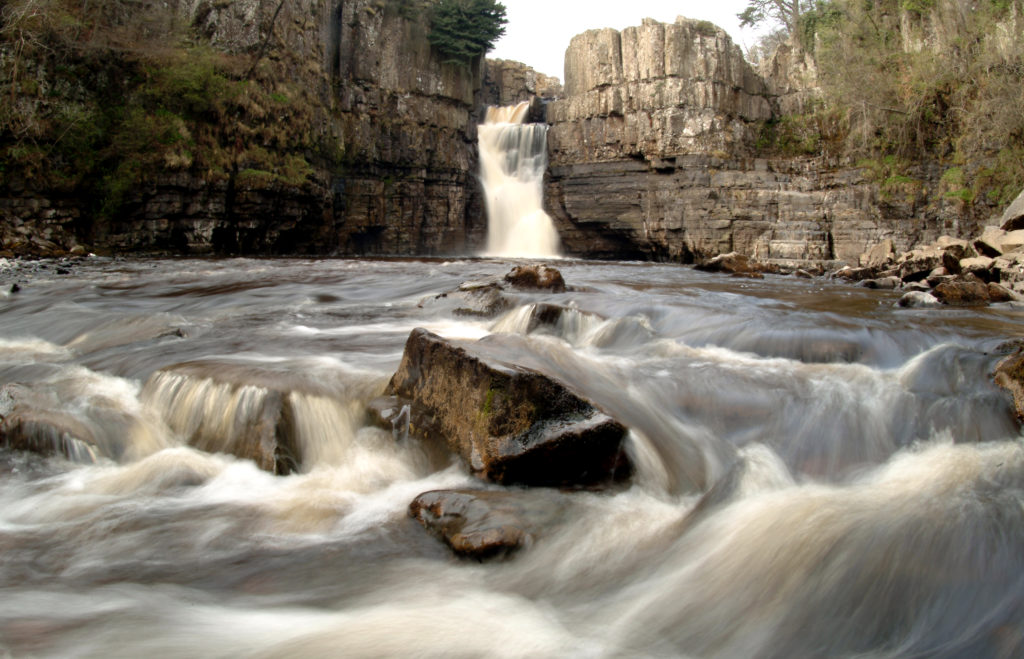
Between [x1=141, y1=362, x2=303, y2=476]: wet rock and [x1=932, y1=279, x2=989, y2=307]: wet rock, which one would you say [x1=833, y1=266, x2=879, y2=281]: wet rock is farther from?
[x1=141, y1=362, x2=303, y2=476]: wet rock

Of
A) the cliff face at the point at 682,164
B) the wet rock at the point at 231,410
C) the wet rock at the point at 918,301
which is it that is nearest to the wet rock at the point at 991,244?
the wet rock at the point at 918,301

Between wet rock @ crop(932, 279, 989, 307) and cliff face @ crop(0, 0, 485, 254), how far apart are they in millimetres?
16106

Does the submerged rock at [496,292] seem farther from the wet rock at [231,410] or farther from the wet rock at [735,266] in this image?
the wet rock at [735,266]

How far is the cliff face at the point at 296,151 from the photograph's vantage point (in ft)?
54.5

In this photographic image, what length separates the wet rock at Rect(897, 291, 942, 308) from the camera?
26.1 ft

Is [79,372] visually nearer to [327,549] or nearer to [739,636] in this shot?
[327,549]

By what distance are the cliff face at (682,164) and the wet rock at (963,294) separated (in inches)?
439

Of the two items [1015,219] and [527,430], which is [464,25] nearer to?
[1015,219]

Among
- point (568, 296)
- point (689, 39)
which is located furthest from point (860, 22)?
point (568, 296)

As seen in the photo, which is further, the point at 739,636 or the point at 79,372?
the point at 79,372

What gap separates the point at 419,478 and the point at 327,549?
0.80 metres

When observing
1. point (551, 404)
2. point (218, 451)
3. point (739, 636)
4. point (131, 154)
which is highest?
point (131, 154)

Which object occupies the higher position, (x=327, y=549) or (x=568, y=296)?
(x=568, y=296)

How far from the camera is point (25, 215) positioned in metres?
15.4
